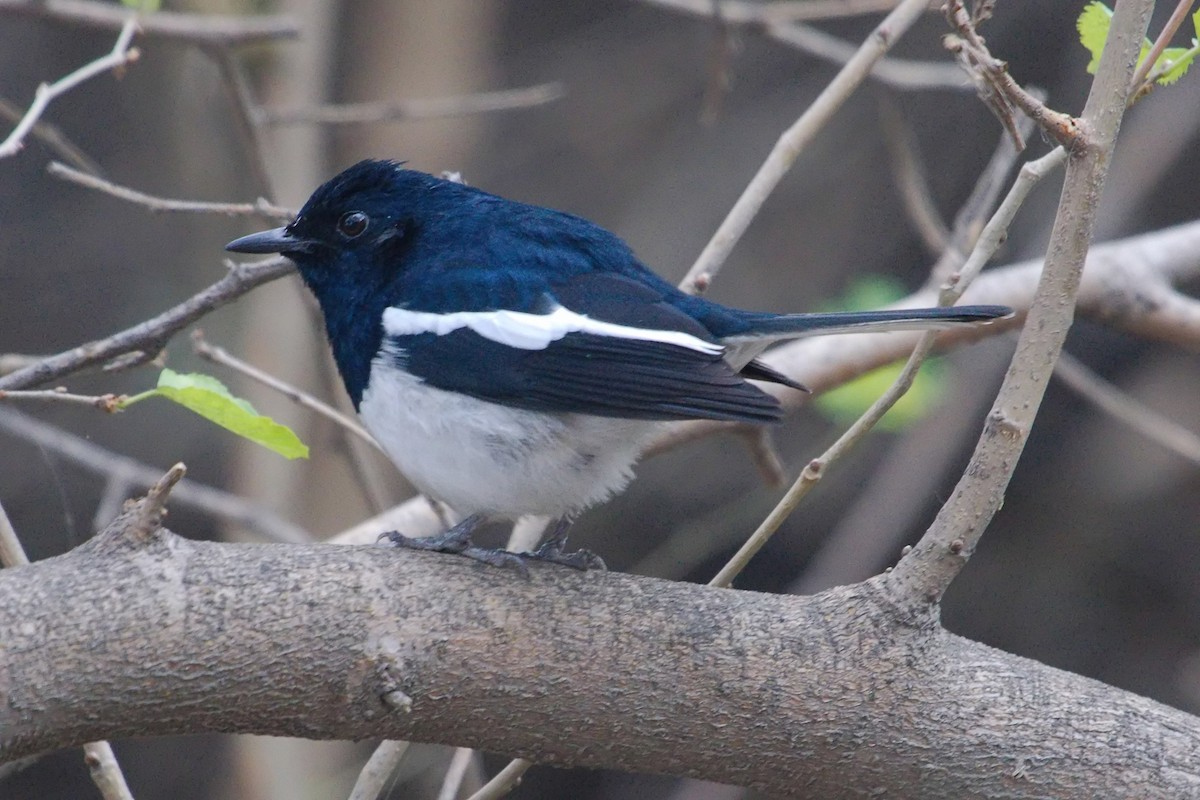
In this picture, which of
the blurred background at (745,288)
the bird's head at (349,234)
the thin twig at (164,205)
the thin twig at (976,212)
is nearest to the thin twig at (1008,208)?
the thin twig at (976,212)

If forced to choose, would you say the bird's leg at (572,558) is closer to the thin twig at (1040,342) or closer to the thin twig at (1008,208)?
the thin twig at (1040,342)

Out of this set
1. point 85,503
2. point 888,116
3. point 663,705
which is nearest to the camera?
point 663,705

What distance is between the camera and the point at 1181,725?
6.50 feet

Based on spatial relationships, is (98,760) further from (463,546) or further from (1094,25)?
(1094,25)

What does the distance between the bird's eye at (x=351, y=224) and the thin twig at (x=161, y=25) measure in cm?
52

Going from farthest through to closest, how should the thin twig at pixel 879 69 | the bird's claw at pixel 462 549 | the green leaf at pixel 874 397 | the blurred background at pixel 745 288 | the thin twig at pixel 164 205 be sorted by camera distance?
the blurred background at pixel 745 288 < the thin twig at pixel 879 69 < the green leaf at pixel 874 397 < the thin twig at pixel 164 205 < the bird's claw at pixel 462 549

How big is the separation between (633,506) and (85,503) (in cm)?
260

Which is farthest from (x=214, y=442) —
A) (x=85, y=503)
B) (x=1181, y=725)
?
(x=1181, y=725)

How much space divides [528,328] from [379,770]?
88 centimetres

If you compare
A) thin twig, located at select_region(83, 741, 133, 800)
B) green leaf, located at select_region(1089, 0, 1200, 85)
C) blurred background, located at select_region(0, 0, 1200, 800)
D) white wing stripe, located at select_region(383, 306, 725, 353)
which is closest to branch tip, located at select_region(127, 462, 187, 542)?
thin twig, located at select_region(83, 741, 133, 800)

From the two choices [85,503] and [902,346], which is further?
[85,503]

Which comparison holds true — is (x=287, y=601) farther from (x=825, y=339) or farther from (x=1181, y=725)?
(x=825, y=339)

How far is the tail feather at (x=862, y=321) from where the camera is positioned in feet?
7.16

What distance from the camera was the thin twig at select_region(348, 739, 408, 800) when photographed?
2.26 meters
